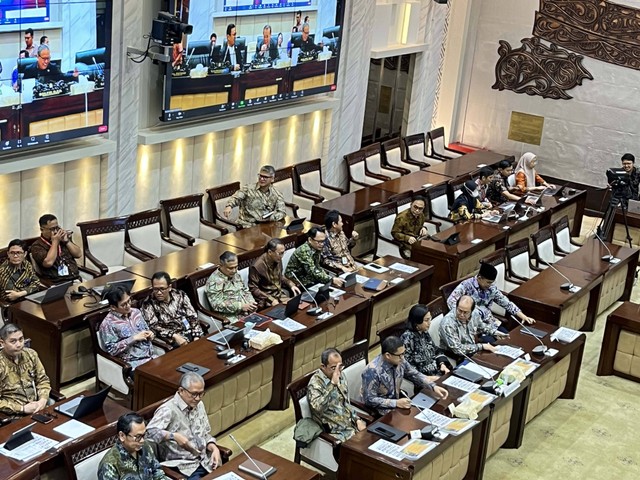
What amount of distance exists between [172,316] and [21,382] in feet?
5.93

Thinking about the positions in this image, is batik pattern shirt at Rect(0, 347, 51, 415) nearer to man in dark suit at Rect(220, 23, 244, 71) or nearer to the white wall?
man in dark suit at Rect(220, 23, 244, 71)

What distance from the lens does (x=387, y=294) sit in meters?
10.0

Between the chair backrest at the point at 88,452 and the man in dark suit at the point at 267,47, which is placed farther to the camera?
the man in dark suit at the point at 267,47

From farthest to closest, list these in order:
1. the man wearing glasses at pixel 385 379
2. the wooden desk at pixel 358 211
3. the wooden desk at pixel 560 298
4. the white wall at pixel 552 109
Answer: the white wall at pixel 552 109 < the wooden desk at pixel 358 211 < the wooden desk at pixel 560 298 < the man wearing glasses at pixel 385 379

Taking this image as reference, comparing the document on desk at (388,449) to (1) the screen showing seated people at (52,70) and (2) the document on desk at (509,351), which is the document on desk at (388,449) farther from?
(1) the screen showing seated people at (52,70)

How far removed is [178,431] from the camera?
685 centimetres

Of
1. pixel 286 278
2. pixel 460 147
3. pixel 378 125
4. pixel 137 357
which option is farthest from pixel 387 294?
pixel 460 147

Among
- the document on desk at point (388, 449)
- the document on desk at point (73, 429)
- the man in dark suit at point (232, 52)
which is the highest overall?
the man in dark suit at point (232, 52)

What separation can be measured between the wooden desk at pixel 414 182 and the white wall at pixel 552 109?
325 cm

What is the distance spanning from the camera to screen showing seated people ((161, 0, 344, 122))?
11.2 meters

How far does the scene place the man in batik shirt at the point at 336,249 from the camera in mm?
10867

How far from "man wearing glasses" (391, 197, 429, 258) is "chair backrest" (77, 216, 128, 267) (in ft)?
11.0

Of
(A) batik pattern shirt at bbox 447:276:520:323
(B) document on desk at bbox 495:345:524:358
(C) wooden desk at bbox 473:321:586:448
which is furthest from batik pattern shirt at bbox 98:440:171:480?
(A) batik pattern shirt at bbox 447:276:520:323

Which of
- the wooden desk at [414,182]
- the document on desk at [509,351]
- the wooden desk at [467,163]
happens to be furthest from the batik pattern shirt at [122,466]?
the wooden desk at [467,163]
